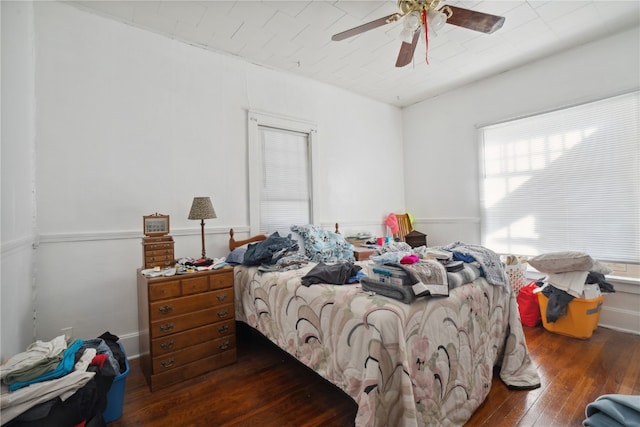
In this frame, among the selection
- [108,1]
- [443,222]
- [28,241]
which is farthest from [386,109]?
[28,241]

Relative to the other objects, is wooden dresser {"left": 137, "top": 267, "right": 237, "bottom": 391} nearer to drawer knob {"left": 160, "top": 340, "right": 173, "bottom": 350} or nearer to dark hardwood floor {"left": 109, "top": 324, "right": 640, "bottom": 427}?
drawer knob {"left": 160, "top": 340, "right": 173, "bottom": 350}

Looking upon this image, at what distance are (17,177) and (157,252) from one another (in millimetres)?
960

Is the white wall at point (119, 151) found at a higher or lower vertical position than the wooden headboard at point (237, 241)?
higher

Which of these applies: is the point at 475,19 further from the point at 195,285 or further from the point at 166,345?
the point at 166,345

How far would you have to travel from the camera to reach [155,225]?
7.89ft

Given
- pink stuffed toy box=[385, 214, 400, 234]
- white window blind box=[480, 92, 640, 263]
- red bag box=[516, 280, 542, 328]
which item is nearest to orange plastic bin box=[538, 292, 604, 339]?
red bag box=[516, 280, 542, 328]

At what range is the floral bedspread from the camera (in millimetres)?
1269

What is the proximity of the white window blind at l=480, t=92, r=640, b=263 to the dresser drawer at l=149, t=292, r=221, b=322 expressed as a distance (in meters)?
3.60

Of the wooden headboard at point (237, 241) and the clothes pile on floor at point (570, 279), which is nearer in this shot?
the clothes pile on floor at point (570, 279)

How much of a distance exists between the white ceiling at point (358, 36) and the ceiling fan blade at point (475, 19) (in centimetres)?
43

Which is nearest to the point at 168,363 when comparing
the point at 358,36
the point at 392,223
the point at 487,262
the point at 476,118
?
the point at 487,262

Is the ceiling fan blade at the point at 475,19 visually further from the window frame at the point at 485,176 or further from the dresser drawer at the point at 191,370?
the dresser drawer at the point at 191,370

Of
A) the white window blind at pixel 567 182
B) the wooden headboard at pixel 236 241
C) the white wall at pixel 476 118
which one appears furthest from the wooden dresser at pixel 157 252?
the white window blind at pixel 567 182

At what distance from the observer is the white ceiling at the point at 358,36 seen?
242 cm
